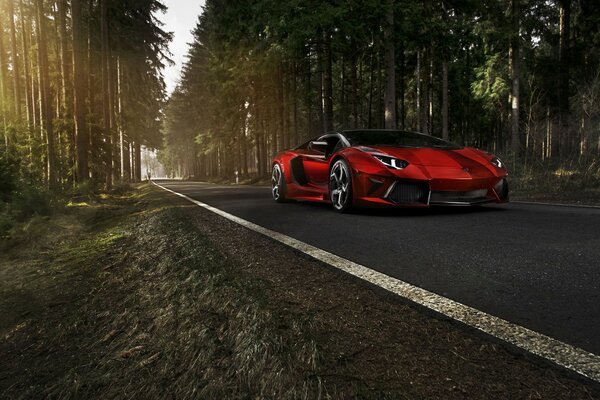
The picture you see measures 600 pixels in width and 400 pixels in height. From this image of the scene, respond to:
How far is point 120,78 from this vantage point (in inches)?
960

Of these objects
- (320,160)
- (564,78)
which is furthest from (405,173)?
(564,78)

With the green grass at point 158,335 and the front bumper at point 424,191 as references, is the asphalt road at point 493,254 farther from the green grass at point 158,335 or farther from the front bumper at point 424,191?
the green grass at point 158,335

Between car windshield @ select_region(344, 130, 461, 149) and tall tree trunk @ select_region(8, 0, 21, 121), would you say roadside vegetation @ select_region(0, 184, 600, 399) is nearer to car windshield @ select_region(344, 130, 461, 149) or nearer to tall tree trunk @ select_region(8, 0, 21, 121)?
car windshield @ select_region(344, 130, 461, 149)

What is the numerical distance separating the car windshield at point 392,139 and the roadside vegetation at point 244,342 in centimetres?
303

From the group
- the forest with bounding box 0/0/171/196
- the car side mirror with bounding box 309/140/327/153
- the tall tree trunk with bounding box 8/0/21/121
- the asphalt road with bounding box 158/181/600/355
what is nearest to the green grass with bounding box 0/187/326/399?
the asphalt road with bounding box 158/181/600/355

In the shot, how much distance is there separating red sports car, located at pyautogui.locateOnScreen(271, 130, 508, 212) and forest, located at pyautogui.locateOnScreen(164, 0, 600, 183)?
581cm

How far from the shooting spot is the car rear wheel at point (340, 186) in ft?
17.4

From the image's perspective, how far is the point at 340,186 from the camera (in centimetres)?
554

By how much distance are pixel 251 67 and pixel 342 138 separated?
1795cm

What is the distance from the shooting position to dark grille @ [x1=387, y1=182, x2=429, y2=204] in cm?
469

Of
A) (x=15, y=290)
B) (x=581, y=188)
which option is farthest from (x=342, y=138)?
(x=581, y=188)

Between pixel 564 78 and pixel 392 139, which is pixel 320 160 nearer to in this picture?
pixel 392 139

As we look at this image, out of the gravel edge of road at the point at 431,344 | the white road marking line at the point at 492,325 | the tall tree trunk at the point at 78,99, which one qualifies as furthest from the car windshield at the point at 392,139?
the tall tree trunk at the point at 78,99

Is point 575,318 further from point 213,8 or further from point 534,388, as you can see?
point 213,8
